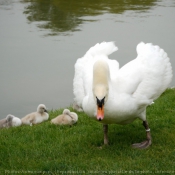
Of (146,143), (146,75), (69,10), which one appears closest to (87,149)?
(146,143)

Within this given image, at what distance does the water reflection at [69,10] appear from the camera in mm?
12867

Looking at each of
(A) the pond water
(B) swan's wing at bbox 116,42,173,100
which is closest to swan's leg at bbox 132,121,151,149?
(B) swan's wing at bbox 116,42,173,100

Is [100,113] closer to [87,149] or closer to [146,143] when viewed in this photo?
[87,149]

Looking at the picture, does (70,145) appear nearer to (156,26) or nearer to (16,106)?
(16,106)

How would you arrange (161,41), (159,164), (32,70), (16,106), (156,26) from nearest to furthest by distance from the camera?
(159,164) < (16,106) < (32,70) < (161,41) < (156,26)

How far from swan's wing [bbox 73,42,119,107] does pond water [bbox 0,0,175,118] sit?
2.63 metres

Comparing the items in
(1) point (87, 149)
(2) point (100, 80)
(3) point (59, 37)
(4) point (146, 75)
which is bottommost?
(3) point (59, 37)

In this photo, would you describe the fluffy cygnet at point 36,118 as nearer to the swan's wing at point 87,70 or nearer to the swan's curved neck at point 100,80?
the swan's wing at point 87,70

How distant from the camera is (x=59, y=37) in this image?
11.9 metres

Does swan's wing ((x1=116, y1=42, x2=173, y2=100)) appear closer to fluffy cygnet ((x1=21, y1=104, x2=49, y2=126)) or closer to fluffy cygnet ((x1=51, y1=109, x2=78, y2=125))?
fluffy cygnet ((x1=51, y1=109, x2=78, y2=125))

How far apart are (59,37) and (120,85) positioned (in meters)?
7.28

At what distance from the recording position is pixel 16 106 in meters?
8.36

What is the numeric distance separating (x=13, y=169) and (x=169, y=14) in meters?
11.0

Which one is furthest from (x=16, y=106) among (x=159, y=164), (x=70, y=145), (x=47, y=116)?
(x=159, y=164)
